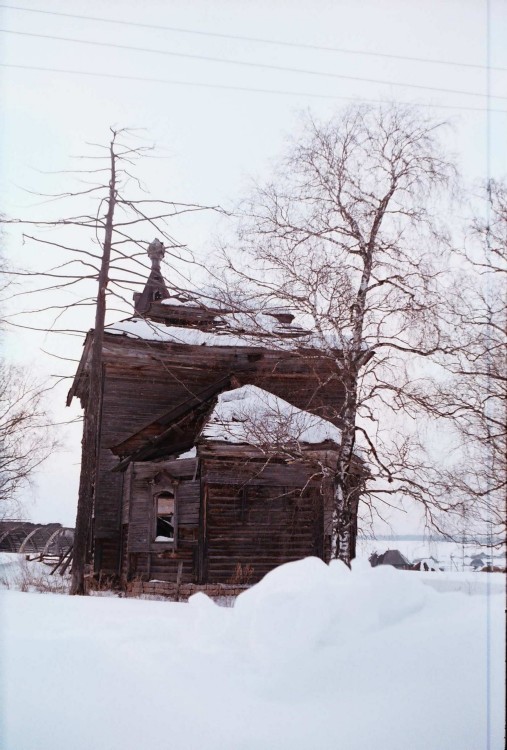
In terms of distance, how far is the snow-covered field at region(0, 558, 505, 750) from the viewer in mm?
3832

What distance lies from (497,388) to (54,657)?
8.42 m

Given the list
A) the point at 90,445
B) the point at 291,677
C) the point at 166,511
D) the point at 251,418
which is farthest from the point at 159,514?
the point at 291,677

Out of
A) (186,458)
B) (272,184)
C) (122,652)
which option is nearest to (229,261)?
(272,184)

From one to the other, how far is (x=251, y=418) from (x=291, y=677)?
30.9 feet

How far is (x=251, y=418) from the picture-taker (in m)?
13.4

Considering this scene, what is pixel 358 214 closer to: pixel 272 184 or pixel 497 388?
pixel 272 184

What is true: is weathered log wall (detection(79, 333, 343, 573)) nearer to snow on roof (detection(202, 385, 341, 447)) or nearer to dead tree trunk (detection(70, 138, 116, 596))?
snow on roof (detection(202, 385, 341, 447))

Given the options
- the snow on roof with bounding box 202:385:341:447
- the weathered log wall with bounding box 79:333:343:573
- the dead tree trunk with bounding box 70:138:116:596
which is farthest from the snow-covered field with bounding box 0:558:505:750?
the weathered log wall with bounding box 79:333:343:573

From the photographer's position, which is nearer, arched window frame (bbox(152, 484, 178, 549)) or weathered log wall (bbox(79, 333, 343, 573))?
arched window frame (bbox(152, 484, 178, 549))

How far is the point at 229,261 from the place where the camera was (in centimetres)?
1174

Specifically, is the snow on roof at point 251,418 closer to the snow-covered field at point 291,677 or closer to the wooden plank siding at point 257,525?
the wooden plank siding at point 257,525

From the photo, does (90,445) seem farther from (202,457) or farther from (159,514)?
(159,514)

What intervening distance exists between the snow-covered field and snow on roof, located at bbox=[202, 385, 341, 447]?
8.11 meters

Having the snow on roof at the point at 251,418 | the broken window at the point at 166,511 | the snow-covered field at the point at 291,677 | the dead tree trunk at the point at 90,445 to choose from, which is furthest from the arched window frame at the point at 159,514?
the snow-covered field at the point at 291,677
